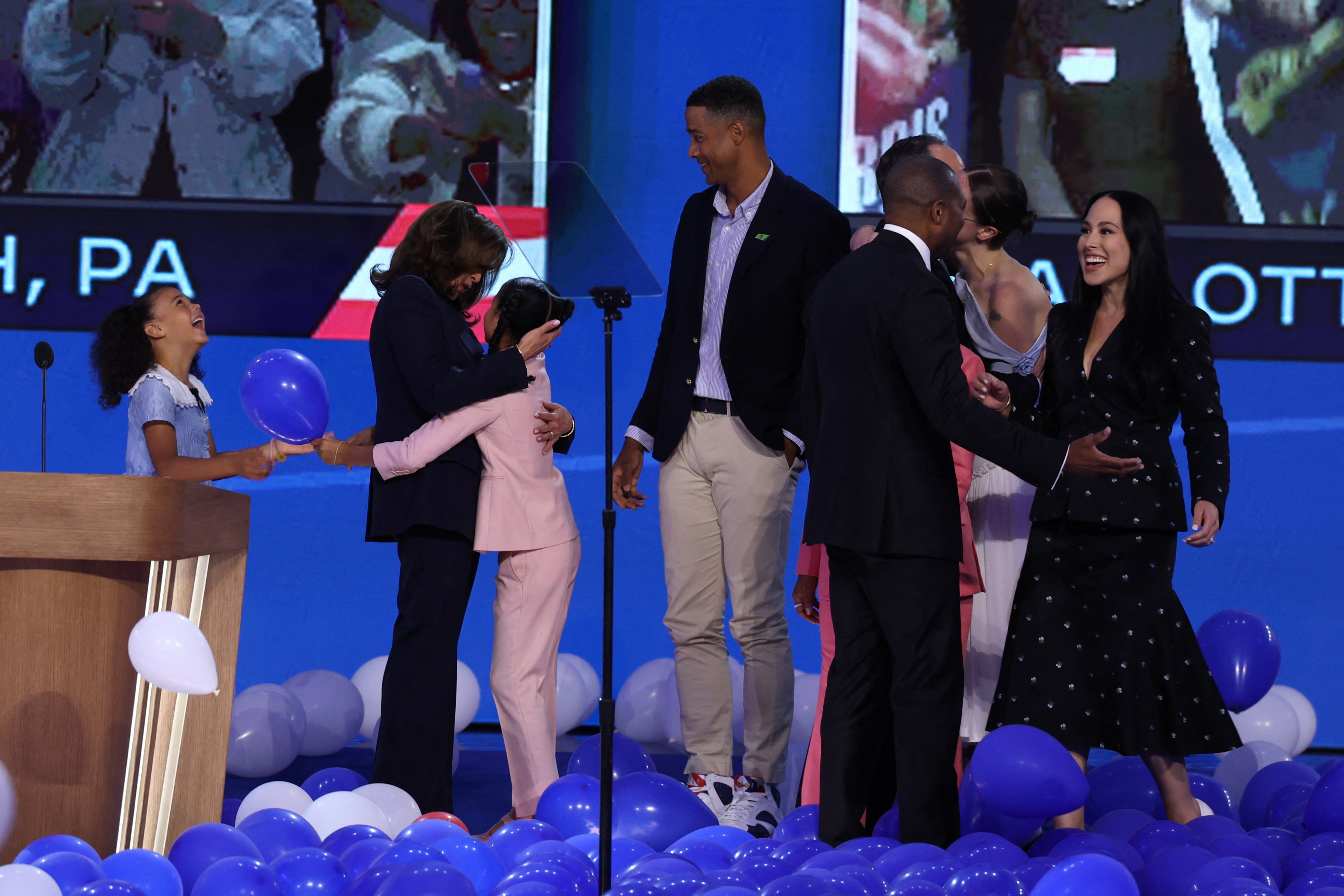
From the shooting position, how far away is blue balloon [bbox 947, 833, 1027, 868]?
7.57 ft

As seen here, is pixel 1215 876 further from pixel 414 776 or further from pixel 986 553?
pixel 414 776

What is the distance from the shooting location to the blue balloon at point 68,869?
6.86ft

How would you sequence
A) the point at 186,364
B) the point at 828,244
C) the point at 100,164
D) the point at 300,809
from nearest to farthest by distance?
1. the point at 300,809
2. the point at 828,244
3. the point at 186,364
4. the point at 100,164

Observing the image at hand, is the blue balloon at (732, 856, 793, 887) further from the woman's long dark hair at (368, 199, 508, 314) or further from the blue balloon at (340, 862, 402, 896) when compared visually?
the woman's long dark hair at (368, 199, 508, 314)

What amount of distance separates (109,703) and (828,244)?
73.1 inches

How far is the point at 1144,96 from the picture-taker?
15.8ft

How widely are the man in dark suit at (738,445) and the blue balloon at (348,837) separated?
862mm

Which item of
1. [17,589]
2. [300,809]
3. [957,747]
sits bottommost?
[300,809]

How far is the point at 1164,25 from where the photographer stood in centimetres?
480

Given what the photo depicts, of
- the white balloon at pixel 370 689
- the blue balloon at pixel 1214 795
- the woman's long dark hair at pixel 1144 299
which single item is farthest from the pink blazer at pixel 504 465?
the blue balloon at pixel 1214 795

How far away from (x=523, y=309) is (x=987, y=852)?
154cm

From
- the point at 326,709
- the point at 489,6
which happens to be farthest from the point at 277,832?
the point at 489,6

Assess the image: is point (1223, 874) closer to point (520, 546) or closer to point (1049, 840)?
point (1049, 840)

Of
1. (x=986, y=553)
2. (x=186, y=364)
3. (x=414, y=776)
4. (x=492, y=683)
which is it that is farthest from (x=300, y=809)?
(x=986, y=553)
